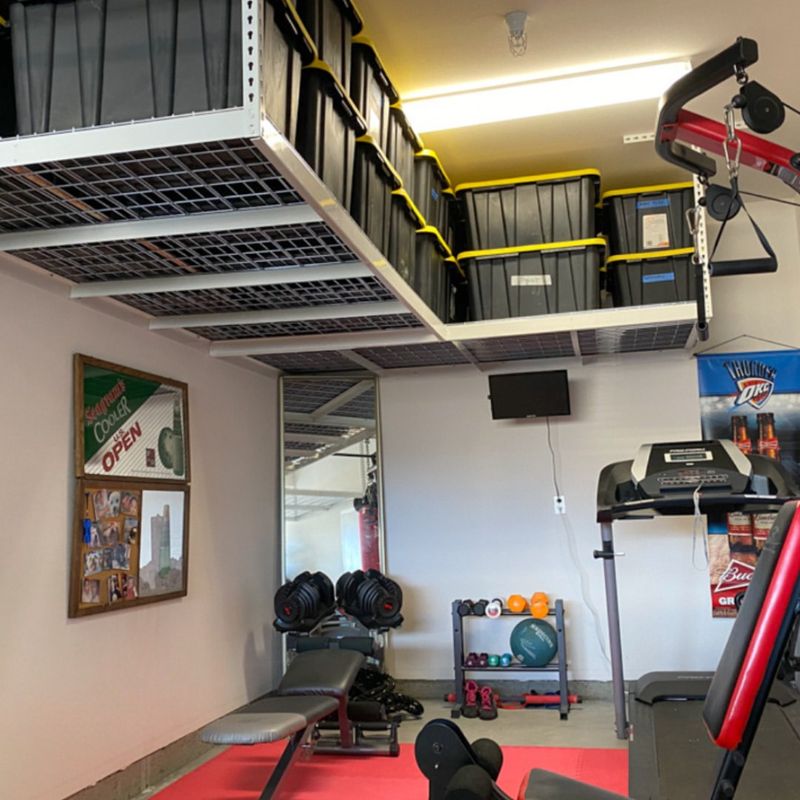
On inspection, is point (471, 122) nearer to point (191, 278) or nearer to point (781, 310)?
point (191, 278)

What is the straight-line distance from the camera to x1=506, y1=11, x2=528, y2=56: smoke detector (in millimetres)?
3330

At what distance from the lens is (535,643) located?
5.13m

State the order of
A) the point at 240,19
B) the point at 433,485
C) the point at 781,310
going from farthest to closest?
the point at 433,485, the point at 781,310, the point at 240,19

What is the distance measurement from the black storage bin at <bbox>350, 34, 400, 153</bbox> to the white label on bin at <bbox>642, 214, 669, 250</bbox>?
1.81 meters

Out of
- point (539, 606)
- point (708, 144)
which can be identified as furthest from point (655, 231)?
point (539, 606)

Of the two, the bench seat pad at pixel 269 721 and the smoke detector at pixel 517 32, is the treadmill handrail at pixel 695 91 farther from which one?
the bench seat pad at pixel 269 721

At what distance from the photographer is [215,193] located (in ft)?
8.54

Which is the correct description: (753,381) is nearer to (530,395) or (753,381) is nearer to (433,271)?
(530,395)

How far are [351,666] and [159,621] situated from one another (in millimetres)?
1030

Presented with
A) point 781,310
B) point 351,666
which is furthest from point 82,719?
point 781,310

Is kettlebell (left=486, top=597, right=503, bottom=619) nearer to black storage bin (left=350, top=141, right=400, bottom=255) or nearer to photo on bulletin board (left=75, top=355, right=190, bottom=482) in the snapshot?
photo on bulletin board (left=75, top=355, right=190, bottom=482)

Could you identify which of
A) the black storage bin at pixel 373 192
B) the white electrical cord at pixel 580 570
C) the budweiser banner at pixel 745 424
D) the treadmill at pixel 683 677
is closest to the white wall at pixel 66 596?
the black storage bin at pixel 373 192

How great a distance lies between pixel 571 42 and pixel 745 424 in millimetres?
2889

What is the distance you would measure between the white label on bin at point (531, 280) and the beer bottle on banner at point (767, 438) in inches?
71.9
